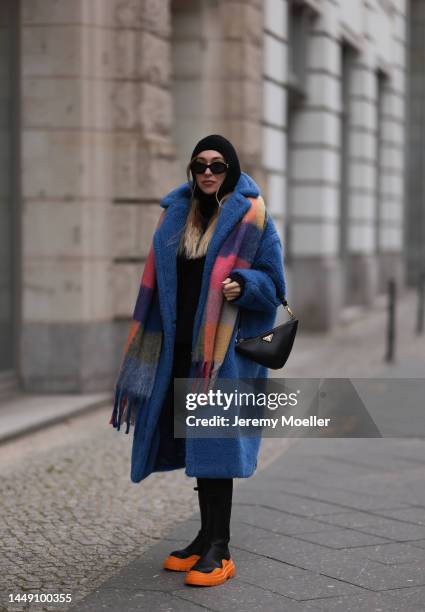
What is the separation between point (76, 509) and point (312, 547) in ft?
4.27

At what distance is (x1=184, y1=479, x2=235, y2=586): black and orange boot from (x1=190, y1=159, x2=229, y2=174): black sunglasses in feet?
3.97

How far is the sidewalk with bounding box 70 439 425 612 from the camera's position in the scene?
178 inches

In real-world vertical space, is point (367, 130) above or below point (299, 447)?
above

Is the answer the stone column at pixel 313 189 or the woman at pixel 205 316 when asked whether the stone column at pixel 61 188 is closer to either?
the woman at pixel 205 316

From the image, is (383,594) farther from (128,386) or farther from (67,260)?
(67,260)

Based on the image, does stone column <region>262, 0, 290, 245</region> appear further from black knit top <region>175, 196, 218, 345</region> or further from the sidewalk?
black knit top <region>175, 196, 218, 345</region>

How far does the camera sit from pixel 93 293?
9.33 metres

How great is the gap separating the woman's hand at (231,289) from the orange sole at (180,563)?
1.11 metres

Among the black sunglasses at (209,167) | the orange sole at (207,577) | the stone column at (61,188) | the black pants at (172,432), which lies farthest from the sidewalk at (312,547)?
the stone column at (61,188)

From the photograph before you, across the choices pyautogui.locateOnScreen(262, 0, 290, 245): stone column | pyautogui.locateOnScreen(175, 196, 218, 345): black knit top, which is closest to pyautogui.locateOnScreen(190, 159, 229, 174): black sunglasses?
pyautogui.locateOnScreen(175, 196, 218, 345): black knit top

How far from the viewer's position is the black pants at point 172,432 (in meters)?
4.75

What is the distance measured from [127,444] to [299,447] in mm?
1104

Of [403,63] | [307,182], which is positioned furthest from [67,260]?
[403,63]

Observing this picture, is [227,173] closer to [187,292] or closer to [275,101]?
[187,292]
